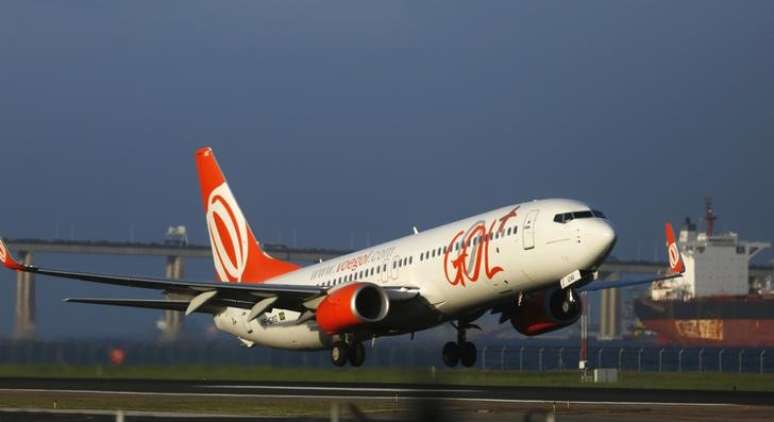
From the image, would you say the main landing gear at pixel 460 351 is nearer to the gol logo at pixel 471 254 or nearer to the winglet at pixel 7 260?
the gol logo at pixel 471 254

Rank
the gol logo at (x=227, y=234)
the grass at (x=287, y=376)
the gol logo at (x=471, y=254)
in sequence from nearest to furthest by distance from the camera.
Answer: the gol logo at (x=471, y=254)
the grass at (x=287, y=376)
the gol logo at (x=227, y=234)

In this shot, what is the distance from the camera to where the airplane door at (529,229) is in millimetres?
38750

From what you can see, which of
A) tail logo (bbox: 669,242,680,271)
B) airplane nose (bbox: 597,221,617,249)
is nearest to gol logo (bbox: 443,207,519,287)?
airplane nose (bbox: 597,221,617,249)

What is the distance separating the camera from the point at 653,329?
616ft

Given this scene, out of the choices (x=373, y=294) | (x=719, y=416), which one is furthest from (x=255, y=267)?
(x=719, y=416)

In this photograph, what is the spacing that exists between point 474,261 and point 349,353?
253 inches

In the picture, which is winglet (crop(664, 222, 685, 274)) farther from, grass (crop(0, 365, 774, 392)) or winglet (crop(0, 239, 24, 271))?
winglet (crop(0, 239, 24, 271))

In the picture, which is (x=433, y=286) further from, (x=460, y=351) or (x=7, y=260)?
(x=7, y=260)

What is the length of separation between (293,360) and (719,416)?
91.3 ft

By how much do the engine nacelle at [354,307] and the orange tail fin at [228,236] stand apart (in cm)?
1053

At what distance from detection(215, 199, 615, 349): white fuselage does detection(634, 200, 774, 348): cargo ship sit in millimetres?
122116

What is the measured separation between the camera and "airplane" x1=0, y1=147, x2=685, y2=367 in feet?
127

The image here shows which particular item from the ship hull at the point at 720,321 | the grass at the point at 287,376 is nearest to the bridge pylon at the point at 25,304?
the grass at the point at 287,376

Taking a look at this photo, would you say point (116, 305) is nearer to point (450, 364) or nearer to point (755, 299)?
point (450, 364)
